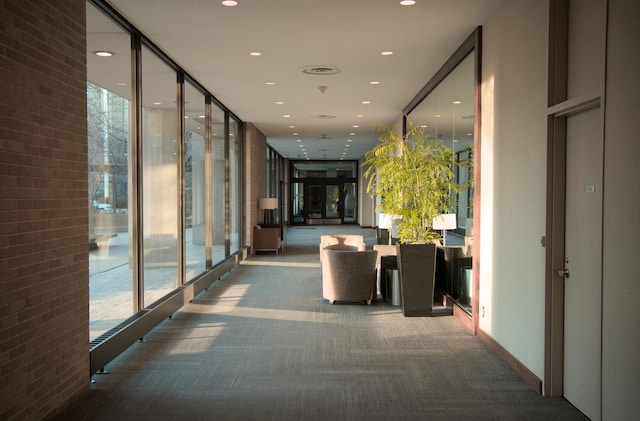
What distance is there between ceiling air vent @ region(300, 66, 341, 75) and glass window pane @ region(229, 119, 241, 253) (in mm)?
5036

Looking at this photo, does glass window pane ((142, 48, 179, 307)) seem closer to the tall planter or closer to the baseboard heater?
the baseboard heater

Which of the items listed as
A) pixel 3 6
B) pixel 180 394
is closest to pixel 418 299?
pixel 180 394

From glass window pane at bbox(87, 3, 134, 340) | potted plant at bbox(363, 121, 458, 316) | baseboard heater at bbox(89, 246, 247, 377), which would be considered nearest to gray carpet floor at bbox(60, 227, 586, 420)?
baseboard heater at bbox(89, 246, 247, 377)

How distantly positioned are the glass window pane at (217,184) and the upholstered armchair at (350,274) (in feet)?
10.7

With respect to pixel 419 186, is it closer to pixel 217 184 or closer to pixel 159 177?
pixel 159 177

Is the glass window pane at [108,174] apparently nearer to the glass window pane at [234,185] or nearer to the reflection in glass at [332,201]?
the glass window pane at [234,185]

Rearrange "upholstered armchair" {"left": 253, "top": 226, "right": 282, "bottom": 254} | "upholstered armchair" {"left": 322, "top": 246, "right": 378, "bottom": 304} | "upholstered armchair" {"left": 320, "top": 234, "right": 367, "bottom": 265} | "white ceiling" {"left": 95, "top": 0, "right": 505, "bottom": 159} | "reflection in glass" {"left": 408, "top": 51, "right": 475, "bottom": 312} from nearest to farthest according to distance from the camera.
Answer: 1. "white ceiling" {"left": 95, "top": 0, "right": 505, "bottom": 159}
2. "reflection in glass" {"left": 408, "top": 51, "right": 475, "bottom": 312}
3. "upholstered armchair" {"left": 322, "top": 246, "right": 378, "bottom": 304}
4. "upholstered armchair" {"left": 320, "top": 234, "right": 367, "bottom": 265}
5. "upholstered armchair" {"left": 253, "top": 226, "right": 282, "bottom": 254}

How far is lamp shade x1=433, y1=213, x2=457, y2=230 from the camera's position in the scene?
7793 millimetres

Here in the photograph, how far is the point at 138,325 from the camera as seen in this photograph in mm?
6184

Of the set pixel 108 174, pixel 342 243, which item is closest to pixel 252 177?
pixel 342 243

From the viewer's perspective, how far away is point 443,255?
858cm

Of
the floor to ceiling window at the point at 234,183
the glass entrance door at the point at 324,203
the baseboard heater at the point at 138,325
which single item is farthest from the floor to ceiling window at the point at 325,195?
the baseboard heater at the point at 138,325

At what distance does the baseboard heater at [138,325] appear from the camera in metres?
5.11

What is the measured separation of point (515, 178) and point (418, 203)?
2.83 metres
